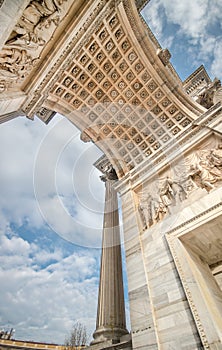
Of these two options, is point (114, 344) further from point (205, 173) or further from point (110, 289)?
A: point (205, 173)

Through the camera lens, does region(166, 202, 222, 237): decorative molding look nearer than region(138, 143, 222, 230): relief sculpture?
Yes

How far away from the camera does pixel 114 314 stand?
21.4 ft

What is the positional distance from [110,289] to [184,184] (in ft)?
14.8


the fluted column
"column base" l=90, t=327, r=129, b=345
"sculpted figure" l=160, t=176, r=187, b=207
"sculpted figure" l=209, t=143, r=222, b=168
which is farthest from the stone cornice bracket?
"column base" l=90, t=327, r=129, b=345

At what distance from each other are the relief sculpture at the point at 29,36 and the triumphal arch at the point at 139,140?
2 cm

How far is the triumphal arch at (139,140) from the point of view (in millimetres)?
4645

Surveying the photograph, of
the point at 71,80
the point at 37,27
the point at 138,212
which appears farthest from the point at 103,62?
the point at 138,212

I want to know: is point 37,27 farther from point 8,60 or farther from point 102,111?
point 102,111

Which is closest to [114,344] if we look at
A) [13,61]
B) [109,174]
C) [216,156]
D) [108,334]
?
[108,334]

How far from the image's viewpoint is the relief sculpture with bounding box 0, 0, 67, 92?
13.5ft

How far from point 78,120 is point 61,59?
4402 mm

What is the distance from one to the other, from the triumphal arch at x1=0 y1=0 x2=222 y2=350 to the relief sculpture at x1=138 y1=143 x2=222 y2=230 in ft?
0.13

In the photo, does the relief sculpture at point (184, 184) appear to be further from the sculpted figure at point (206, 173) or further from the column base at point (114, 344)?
the column base at point (114, 344)

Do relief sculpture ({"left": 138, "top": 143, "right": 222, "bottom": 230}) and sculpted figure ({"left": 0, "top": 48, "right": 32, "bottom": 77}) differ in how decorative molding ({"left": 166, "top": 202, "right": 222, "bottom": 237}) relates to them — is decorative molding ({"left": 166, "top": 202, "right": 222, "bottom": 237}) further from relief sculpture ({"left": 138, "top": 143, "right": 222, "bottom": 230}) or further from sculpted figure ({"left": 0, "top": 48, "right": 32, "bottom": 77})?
sculpted figure ({"left": 0, "top": 48, "right": 32, "bottom": 77})
